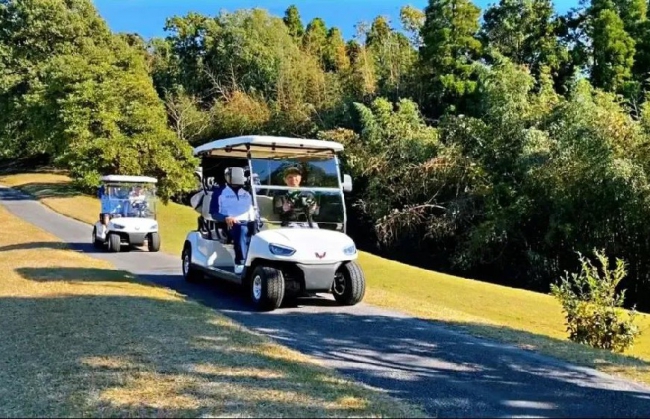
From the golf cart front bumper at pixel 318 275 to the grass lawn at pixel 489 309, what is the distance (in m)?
1.25

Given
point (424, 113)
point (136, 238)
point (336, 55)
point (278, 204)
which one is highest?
point (336, 55)

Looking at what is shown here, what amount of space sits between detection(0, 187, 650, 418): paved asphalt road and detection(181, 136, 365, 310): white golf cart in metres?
0.32

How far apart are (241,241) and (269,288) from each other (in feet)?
3.65

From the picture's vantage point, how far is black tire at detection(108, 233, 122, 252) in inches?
610

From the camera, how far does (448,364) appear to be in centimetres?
561

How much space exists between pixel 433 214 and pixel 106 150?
52.0 feet

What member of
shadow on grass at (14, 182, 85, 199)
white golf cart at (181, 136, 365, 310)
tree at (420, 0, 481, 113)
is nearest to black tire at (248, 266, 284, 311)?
white golf cart at (181, 136, 365, 310)

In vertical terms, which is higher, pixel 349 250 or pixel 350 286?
pixel 349 250

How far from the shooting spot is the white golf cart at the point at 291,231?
7.80 metres

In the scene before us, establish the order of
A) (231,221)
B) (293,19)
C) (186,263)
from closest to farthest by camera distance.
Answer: (231,221)
(186,263)
(293,19)

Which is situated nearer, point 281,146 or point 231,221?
point 281,146

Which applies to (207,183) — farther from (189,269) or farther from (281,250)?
(281,250)

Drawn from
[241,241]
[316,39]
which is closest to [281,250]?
[241,241]

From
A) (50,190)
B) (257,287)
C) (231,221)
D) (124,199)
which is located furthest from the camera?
(50,190)
